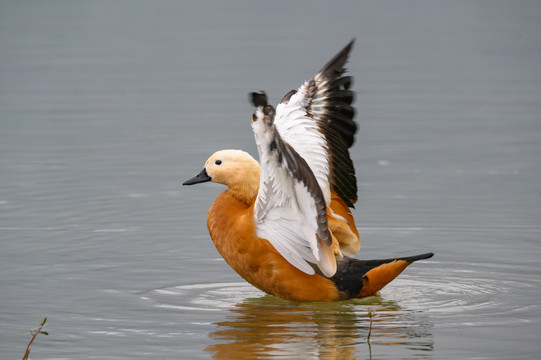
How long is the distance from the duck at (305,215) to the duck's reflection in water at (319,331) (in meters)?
0.16

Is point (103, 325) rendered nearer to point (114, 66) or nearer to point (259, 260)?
point (259, 260)

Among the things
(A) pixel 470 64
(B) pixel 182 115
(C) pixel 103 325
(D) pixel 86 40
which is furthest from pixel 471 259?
(D) pixel 86 40

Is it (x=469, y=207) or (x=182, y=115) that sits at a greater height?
(x=182, y=115)

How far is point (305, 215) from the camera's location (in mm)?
7086

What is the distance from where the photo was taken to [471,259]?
848 centimetres

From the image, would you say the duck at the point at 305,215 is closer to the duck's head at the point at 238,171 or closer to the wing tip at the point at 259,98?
the duck's head at the point at 238,171

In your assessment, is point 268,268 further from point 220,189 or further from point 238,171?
point 220,189

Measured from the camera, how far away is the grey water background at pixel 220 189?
270 inches

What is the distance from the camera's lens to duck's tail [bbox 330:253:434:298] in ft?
24.3

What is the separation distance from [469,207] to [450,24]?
16.1 metres

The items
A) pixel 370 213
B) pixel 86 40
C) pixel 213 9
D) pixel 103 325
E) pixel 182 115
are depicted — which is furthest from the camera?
pixel 213 9

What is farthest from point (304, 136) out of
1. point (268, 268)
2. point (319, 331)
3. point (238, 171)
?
point (319, 331)

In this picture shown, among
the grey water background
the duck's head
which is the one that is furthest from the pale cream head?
the grey water background


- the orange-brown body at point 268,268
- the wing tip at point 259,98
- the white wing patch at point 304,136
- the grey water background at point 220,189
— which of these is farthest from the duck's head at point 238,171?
the wing tip at point 259,98
